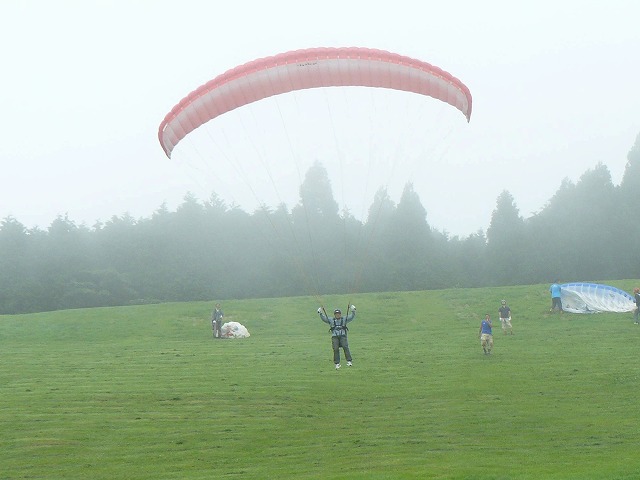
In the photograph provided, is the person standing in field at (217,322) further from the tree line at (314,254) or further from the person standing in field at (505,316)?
the tree line at (314,254)

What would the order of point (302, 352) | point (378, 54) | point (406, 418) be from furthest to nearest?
1. point (302, 352)
2. point (378, 54)
3. point (406, 418)

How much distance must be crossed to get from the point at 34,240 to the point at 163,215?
1771 centimetres

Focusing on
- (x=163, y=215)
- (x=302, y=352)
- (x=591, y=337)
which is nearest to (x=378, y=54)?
(x=302, y=352)

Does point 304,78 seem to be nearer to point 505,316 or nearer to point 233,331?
point 505,316

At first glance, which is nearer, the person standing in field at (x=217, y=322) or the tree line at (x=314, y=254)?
the person standing in field at (x=217, y=322)

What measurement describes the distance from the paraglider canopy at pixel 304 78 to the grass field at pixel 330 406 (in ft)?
25.8

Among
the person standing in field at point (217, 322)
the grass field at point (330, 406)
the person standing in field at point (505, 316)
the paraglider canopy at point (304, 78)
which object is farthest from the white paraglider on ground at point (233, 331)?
the paraglider canopy at point (304, 78)

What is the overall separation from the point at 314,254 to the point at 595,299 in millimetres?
46168

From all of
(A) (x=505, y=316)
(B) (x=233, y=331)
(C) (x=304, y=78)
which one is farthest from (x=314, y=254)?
(C) (x=304, y=78)

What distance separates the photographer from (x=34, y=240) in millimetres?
86188

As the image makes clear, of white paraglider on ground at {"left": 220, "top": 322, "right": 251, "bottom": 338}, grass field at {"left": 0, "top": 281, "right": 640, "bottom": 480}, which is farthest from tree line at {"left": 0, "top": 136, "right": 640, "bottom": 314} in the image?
grass field at {"left": 0, "top": 281, "right": 640, "bottom": 480}

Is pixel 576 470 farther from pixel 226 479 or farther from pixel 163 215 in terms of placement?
pixel 163 215

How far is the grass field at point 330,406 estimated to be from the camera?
542 inches

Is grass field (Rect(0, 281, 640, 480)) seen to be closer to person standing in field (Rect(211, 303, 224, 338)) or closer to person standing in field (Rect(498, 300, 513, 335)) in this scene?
person standing in field (Rect(498, 300, 513, 335))
